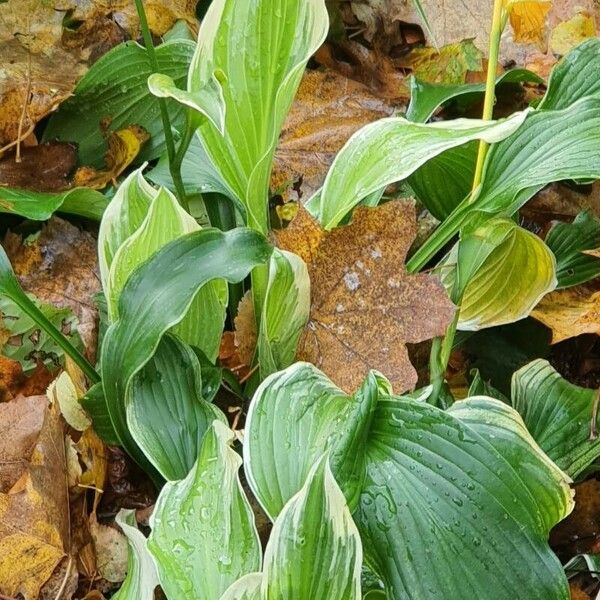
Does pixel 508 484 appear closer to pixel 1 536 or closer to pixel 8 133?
pixel 1 536

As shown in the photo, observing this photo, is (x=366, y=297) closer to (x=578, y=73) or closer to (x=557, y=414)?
(x=557, y=414)

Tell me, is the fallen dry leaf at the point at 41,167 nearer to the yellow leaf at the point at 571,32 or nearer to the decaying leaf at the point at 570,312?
the decaying leaf at the point at 570,312

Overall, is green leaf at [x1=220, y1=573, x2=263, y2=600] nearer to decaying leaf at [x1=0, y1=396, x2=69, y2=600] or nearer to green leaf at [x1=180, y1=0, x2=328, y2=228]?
decaying leaf at [x1=0, y1=396, x2=69, y2=600]

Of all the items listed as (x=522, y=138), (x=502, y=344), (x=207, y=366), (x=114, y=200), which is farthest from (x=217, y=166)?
(x=502, y=344)

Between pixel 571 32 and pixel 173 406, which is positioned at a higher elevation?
pixel 571 32

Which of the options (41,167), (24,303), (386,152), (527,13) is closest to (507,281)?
(386,152)

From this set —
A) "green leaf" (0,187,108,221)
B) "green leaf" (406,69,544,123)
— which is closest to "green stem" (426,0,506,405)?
"green leaf" (406,69,544,123)
